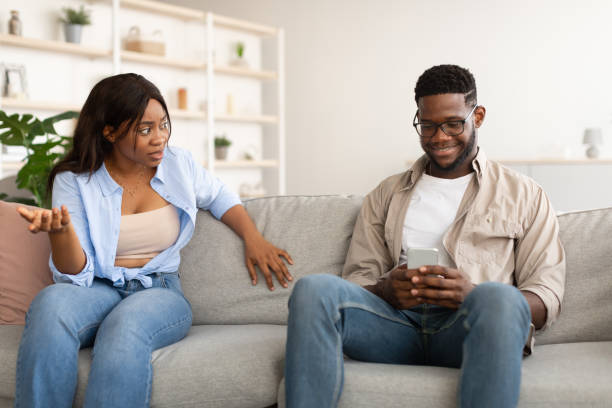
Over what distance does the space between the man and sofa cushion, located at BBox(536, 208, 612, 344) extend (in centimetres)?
13

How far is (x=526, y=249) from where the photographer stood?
5.59ft

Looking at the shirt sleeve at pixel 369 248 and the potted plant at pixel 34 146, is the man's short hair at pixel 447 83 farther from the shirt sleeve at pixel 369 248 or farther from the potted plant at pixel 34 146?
the potted plant at pixel 34 146

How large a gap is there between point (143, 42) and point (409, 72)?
2464mm

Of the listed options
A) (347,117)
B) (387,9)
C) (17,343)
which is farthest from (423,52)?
(17,343)

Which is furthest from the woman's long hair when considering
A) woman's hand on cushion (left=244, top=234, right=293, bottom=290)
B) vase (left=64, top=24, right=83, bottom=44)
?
vase (left=64, top=24, right=83, bottom=44)

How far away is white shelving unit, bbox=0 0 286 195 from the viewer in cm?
484

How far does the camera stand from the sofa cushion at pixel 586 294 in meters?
1.78

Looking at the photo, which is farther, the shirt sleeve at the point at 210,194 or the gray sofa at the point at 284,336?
the shirt sleeve at the point at 210,194

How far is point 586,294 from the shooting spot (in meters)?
1.79

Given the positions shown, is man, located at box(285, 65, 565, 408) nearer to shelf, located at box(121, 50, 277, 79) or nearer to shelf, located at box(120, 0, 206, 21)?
shelf, located at box(121, 50, 277, 79)

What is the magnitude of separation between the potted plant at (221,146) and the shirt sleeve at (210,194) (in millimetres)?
3992

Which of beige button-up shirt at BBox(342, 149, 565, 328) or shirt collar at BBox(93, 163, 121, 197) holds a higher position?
shirt collar at BBox(93, 163, 121, 197)

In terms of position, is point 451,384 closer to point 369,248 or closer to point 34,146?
point 369,248

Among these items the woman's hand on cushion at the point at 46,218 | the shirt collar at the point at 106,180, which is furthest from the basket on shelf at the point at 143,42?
the woman's hand on cushion at the point at 46,218
